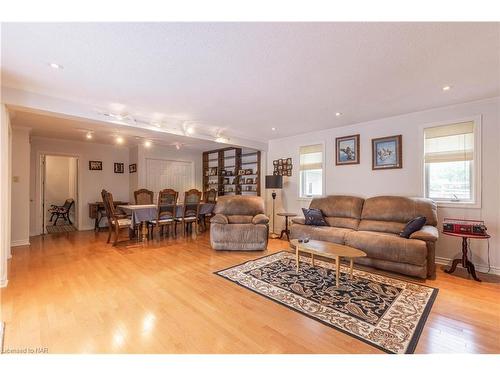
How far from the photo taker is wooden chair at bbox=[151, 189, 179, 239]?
479cm

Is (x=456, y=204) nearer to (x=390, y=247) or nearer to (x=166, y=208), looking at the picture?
(x=390, y=247)

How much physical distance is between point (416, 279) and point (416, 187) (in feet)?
5.23

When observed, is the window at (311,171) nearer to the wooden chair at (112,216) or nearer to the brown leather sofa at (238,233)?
the brown leather sofa at (238,233)

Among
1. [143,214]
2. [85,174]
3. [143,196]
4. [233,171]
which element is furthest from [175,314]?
[85,174]

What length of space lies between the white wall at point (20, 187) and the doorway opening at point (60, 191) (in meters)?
2.51

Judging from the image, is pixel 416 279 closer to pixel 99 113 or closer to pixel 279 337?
pixel 279 337

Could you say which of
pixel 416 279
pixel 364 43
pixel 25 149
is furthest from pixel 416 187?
pixel 25 149

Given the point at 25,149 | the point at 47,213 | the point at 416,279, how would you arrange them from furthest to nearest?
the point at 47,213
the point at 25,149
the point at 416,279

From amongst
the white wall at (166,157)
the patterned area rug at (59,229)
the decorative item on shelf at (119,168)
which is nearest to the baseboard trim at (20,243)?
the patterned area rug at (59,229)

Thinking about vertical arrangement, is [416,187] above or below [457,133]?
below

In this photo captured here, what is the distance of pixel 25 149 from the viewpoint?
4.39m

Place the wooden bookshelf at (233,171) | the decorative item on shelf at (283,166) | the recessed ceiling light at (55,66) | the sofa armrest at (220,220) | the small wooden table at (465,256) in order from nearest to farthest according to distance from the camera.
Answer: the recessed ceiling light at (55,66) < the small wooden table at (465,256) < the sofa armrest at (220,220) < the decorative item on shelf at (283,166) < the wooden bookshelf at (233,171)

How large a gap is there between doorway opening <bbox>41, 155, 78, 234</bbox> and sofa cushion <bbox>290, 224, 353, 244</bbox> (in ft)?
22.1

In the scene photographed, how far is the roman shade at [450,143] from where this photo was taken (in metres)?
3.32
